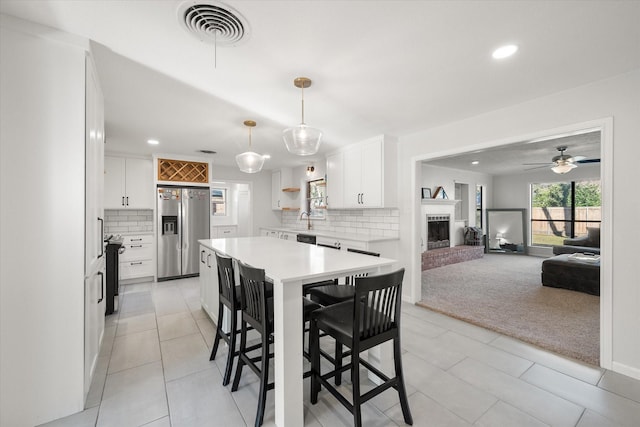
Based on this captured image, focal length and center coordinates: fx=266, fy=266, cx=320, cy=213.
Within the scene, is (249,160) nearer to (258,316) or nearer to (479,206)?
(258,316)

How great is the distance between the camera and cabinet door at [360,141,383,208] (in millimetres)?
3923

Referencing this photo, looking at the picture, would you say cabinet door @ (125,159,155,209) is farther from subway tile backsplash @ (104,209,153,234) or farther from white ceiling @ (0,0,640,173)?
white ceiling @ (0,0,640,173)

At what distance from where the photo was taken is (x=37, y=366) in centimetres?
157

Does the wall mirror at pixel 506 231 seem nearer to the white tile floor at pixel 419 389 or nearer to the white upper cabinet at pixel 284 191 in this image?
the white upper cabinet at pixel 284 191

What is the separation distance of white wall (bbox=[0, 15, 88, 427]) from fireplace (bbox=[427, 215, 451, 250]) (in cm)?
648

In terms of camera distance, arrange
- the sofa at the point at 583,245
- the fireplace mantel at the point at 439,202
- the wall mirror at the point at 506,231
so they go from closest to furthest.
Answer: the sofa at the point at 583,245 → the fireplace mantel at the point at 439,202 → the wall mirror at the point at 506,231

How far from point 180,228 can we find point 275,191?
7.92ft

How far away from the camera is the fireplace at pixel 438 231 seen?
6688 millimetres

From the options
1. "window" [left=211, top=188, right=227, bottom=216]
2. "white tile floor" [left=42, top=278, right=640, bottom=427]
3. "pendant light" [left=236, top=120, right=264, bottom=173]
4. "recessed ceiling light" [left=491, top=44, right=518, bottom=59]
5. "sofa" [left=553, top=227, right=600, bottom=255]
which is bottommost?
"white tile floor" [left=42, top=278, right=640, bottom=427]

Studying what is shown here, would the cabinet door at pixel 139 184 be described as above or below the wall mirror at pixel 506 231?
above

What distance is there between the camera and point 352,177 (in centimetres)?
444

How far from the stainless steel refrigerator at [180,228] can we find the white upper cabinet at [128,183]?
361 millimetres

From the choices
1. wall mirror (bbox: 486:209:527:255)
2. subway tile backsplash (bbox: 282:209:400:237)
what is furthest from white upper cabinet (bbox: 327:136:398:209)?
wall mirror (bbox: 486:209:527:255)

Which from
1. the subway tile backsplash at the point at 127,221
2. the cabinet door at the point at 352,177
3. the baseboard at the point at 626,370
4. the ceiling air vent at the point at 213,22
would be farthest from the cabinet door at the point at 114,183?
the baseboard at the point at 626,370
